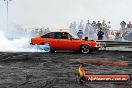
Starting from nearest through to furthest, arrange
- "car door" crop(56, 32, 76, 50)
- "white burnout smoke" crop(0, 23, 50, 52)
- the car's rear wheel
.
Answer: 1. "car door" crop(56, 32, 76, 50)
2. the car's rear wheel
3. "white burnout smoke" crop(0, 23, 50, 52)

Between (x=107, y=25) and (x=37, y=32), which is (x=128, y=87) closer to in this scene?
(x=107, y=25)

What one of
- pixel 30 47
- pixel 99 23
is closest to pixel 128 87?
pixel 30 47

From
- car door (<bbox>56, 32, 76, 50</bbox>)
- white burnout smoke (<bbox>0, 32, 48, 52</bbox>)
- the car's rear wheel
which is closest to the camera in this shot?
car door (<bbox>56, 32, 76, 50</bbox>)

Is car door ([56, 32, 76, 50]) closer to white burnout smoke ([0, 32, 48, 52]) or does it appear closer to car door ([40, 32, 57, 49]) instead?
car door ([40, 32, 57, 49])

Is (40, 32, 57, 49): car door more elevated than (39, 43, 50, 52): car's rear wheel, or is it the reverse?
(40, 32, 57, 49): car door

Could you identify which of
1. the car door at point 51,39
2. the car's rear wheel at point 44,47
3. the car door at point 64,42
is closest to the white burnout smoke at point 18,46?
the car's rear wheel at point 44,47

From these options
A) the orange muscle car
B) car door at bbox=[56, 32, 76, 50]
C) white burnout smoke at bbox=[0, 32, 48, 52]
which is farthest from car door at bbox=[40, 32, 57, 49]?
white burnout smoke at bbox=[0, 32, 48, 52]

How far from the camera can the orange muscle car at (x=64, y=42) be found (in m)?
23.7

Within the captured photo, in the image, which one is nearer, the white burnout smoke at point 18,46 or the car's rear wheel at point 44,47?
the car's rear wheel at point 44,47

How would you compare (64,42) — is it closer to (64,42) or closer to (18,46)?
(64,42)

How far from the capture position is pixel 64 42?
23.6 m

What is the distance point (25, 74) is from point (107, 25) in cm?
2616

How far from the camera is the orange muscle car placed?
23.7m

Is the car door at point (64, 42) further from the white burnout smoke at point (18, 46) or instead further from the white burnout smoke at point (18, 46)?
the white burnout smoke at point (18, 46)
